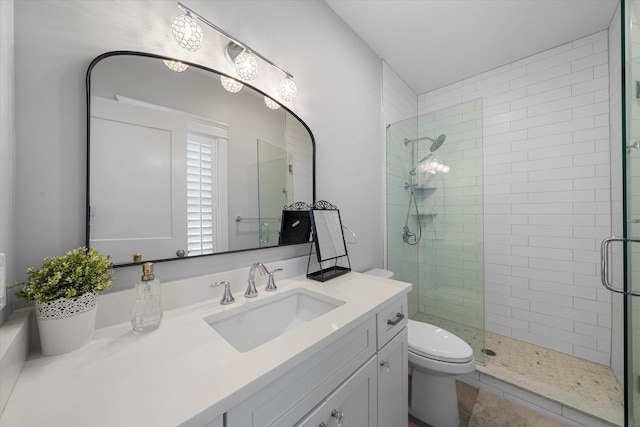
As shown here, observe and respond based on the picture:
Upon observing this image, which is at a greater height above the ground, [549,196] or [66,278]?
[549,196]

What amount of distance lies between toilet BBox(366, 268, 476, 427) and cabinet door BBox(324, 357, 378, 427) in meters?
0.57

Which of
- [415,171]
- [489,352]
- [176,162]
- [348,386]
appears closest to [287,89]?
[176,162]

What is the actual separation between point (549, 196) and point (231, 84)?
2.62 m

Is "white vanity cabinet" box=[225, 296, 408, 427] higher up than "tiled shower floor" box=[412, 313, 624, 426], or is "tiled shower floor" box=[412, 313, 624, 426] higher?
"white vanity cabinet" box=[225, 296, 408, 427]

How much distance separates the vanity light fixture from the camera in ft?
2.98

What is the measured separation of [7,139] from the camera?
60 centimetres

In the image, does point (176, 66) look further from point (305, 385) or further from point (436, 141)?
point (436, 141)

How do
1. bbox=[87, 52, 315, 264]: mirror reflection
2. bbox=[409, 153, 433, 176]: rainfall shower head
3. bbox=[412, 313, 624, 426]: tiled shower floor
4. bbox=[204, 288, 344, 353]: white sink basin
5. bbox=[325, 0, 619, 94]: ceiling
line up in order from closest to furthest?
bbox=[87, 52, 315, 264]: mirror reflection
bbox=[204, 288, 344, 353]: white sink basin
bbox=[412, 313, 624, 426]: tiled shower floor
bbox=[325, 0, 619, 94]: ceiling
bbox=[409, 153, 433, 176]: rainfall shower head

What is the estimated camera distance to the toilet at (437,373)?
1.33 meters

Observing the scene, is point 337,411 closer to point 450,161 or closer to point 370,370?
point 370,370

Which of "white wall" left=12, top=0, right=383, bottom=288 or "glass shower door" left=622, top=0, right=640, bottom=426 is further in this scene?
"glass shower door" left=622, top=0, right=640, bottom=426

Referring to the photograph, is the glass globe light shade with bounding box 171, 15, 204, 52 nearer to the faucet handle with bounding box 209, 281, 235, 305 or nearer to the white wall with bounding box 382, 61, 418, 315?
the faucet handle with bounding box 209, 281, 235, 305

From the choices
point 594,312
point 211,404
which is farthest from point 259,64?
point 594,312

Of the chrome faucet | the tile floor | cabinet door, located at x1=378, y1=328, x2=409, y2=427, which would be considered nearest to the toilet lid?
cabinet door, located at x1=378, y1=328, x2=409, y2=427
